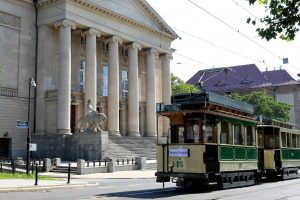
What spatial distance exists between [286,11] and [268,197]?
8.31m

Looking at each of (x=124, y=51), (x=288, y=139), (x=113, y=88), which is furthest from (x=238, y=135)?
(x=124, y=51)

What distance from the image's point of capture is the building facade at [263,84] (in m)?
89.4

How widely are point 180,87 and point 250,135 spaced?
190 ft

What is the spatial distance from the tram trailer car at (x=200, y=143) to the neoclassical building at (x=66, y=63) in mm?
26155

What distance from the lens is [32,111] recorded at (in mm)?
46594

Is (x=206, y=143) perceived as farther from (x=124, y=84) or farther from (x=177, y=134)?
(x=124, y=84)

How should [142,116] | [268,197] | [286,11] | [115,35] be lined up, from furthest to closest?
[142,116] → [115,35] → [268,197] → [286,11]

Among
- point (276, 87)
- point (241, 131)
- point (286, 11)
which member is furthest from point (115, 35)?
point (276, 87)

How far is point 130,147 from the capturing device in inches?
1784

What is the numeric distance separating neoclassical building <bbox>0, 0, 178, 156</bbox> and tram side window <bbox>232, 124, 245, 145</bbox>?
86.1 ft

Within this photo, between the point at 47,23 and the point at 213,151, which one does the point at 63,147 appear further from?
the point at 213,151

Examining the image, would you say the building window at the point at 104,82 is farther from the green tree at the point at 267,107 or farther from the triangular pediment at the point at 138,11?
the green tree at the point at 267,107

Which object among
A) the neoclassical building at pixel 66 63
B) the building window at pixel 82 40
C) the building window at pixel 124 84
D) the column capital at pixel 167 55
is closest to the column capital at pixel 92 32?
the neoclassical building at pixel 66 63

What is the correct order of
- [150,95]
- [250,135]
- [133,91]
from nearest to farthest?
[250,135]
[133,91]
[150,95]
